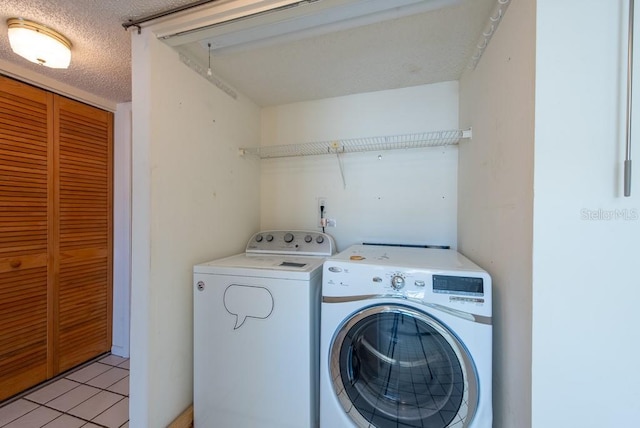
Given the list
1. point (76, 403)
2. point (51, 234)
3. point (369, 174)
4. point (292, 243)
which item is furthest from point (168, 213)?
point (76, 403)

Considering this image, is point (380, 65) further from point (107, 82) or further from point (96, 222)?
point (96, 222)

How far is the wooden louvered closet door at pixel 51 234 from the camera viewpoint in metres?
1.59

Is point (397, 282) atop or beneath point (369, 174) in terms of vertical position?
beneath

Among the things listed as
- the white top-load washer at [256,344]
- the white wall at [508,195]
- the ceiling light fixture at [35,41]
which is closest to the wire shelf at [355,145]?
the white wall at [508,195]

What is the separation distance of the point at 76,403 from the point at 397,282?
219cm

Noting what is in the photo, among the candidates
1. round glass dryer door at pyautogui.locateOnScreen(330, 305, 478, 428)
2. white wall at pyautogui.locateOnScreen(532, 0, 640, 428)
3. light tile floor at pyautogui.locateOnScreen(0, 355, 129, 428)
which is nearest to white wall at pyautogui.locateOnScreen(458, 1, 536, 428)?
white wall at pyautogui.locateOnScreen(532, 0, 640, 428)

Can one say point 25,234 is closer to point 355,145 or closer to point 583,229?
point 355,145

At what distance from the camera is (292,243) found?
1.81m

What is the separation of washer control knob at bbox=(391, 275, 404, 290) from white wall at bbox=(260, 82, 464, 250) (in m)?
0.84

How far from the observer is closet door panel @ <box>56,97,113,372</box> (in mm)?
1854

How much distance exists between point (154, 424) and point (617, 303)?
1.90 m

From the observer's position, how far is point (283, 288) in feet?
4.08

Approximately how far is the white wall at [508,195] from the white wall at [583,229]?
0.12 ft

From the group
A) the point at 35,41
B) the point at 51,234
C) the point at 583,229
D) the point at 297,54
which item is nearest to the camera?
the point at 583,229
